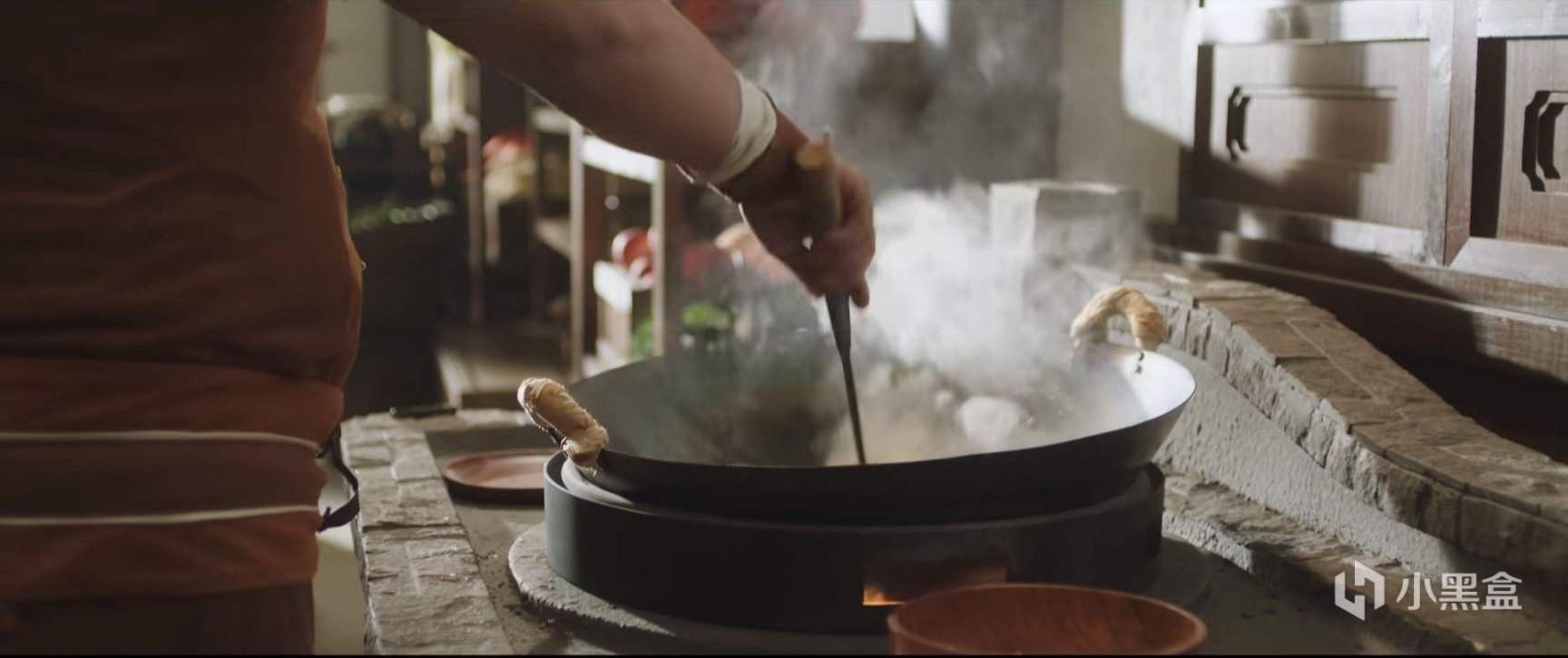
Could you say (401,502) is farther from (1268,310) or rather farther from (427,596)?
(1268,310)

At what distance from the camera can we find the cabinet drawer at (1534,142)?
6.72 feet

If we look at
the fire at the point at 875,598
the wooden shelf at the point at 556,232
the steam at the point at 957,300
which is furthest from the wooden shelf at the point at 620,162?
the fire at the point at 875,598

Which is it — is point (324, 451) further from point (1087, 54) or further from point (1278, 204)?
point (1087, 54)

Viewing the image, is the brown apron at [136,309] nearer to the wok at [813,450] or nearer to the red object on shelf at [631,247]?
the wok at [813,450]

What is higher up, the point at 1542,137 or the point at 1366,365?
the point at 1542,137

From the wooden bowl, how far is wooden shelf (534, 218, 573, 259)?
419 centimetres

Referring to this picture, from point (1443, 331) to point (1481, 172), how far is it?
10.0 inches

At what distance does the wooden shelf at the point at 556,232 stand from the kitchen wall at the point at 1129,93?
8.90ft

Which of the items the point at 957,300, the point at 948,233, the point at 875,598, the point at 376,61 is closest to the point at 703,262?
the point at 948,233

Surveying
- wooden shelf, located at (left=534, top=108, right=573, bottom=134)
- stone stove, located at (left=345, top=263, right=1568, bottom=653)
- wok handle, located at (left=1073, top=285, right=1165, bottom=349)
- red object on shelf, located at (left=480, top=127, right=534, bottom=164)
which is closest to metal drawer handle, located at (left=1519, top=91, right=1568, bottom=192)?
stone stove, located at (left=345, top=263, right=1568, bottom=653)

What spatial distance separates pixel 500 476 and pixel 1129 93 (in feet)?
5.14

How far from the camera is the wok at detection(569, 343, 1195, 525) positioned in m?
1.72

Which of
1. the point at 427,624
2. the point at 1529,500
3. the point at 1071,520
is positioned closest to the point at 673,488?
the point at 427,624

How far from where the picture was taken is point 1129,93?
10.4ft
